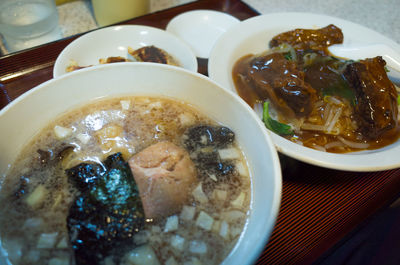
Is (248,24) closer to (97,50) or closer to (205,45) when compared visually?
(205,45)

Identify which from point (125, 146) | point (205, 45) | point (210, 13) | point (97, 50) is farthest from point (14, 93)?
point (210, 13)

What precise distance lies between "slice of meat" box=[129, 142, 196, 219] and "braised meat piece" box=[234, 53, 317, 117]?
0.87 meters

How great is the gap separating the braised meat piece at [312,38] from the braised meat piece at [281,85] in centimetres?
43

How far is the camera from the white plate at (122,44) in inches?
81.0

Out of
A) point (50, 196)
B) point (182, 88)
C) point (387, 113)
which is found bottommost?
point (387, 113)

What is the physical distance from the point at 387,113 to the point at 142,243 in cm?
158

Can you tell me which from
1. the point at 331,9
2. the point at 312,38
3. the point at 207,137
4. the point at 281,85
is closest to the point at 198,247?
the point at 207,137

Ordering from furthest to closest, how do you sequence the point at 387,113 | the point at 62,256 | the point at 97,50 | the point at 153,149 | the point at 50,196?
the point at 97,50 < the point at 387,113 < the point at 153,149 < the point at 50,196 < the point at 62,256

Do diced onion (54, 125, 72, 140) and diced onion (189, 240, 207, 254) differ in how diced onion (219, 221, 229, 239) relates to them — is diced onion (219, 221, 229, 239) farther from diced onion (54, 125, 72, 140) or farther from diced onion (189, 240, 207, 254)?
diced onion (54, 125, 72, 140)

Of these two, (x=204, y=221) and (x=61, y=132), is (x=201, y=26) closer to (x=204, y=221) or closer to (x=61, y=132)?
(x=61, y=132)

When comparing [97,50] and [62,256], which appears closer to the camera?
[62,256]

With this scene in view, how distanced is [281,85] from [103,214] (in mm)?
1270

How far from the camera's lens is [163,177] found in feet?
3.44

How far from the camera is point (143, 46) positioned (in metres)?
2.29
